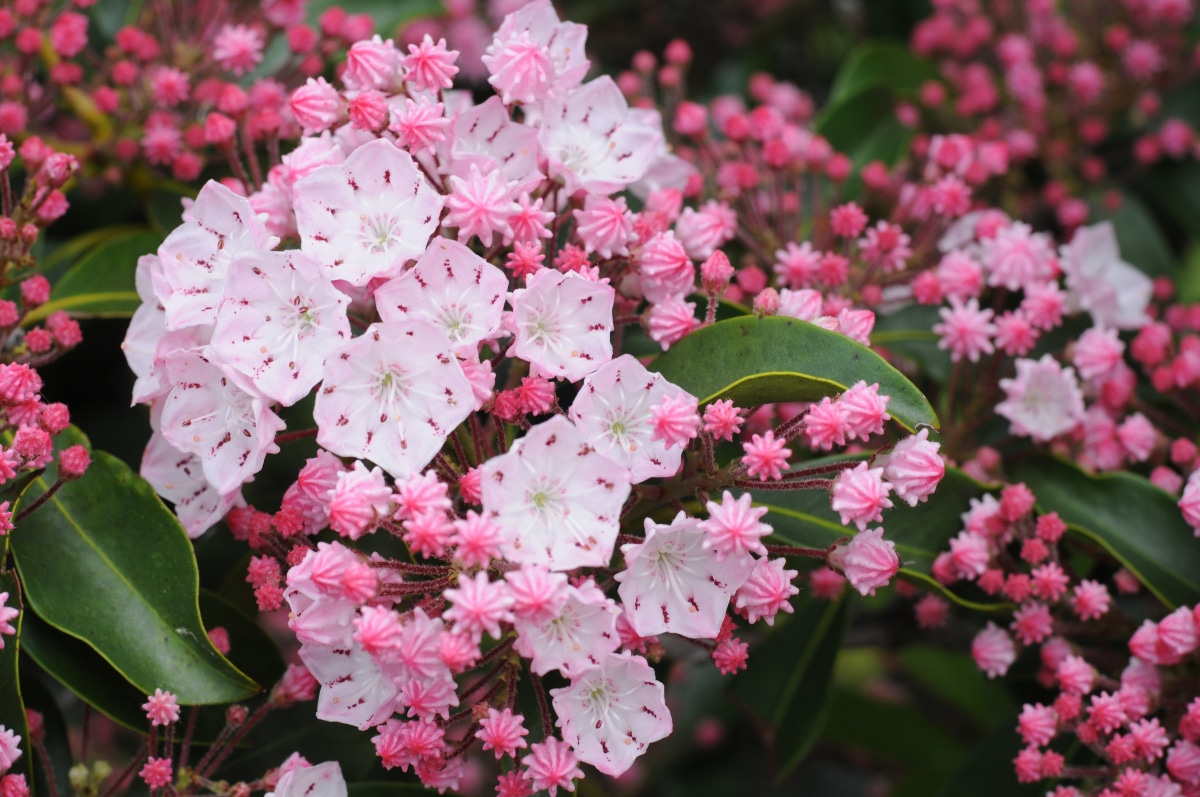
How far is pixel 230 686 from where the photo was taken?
1700 mm

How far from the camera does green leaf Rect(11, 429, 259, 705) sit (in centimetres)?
171

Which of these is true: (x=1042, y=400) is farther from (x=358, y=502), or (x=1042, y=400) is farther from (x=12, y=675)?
(x=12, y=675)

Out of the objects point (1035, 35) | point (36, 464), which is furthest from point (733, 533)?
point (1035, 35)

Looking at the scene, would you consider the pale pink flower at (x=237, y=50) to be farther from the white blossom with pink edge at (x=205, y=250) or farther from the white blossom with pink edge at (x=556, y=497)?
the white blossom with pink edge at (x=556, y=497)

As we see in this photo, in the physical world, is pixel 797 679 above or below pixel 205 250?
below

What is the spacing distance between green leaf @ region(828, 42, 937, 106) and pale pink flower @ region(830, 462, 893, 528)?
5.10 ft

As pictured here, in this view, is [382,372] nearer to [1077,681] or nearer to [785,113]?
[1077,681]

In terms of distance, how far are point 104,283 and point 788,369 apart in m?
1.41

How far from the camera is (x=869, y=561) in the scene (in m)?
1.70

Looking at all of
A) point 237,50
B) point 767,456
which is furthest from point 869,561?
point 237,50

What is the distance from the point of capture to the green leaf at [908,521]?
1.98 m

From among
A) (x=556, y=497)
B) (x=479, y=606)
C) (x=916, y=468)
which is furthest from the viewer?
(x=916, y=468)

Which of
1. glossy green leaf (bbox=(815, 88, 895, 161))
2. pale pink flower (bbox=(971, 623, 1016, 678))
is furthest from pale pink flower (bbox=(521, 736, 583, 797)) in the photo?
glossy green leaf (bbox=(815, 88, 895, 161))

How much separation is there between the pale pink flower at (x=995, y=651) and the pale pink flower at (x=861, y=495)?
→ 0.62 m
